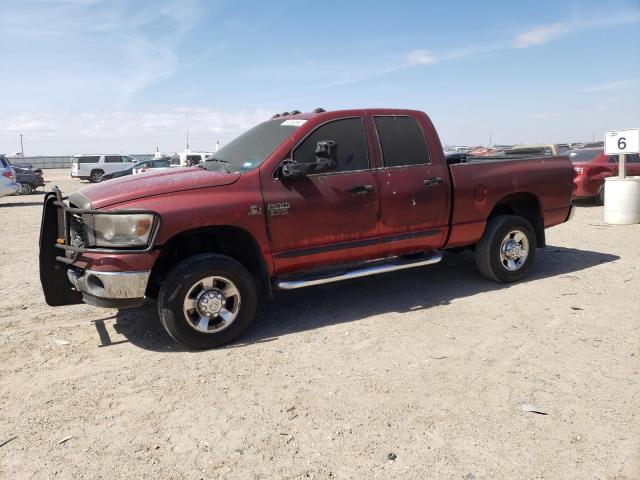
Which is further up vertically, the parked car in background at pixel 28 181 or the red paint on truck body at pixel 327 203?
the parked car in background at pixel 28 181

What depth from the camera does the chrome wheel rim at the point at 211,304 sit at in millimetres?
4105

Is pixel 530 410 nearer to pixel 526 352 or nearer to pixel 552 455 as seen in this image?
pixel 552 455

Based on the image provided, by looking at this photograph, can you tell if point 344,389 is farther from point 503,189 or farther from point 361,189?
point 503,189

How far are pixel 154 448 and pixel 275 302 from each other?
8.93 ft

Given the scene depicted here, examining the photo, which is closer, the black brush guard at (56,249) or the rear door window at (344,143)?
the black brush guard at (56,249)

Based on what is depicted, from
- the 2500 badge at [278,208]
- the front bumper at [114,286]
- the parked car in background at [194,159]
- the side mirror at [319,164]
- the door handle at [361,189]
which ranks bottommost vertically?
the front bumper at [114,286]

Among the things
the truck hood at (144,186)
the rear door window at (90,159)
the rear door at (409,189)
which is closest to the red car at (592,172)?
the rear door at (409,189)

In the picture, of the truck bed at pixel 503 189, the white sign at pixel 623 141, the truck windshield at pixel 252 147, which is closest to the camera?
the truck windshield at pixel 252 147

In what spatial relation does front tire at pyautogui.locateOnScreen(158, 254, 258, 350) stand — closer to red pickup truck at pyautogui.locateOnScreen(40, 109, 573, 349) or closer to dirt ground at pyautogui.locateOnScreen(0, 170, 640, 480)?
red pickup truck at pyautogui.locateOnScreen(40, 109, 573, 349)

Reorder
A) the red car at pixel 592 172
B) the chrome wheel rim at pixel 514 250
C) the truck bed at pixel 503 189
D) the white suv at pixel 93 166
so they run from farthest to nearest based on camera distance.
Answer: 1. the white suv at pixel 93 166
2. the red car at pixel 592 172
3. the chrome wheel rim at pixel 514 250
4. the truck bed at pixel 503 189

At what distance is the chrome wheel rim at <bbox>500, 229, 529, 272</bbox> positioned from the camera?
586 centimetres

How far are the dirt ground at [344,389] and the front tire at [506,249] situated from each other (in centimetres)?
25

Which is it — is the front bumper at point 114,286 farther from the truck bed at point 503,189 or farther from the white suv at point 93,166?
the white suv at point 93,166

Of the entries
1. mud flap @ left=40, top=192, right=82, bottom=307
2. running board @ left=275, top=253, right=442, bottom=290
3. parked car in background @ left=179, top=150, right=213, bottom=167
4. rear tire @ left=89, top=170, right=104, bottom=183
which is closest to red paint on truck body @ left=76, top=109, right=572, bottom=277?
running board @ left=275, top=253, right=442, bottom=290
